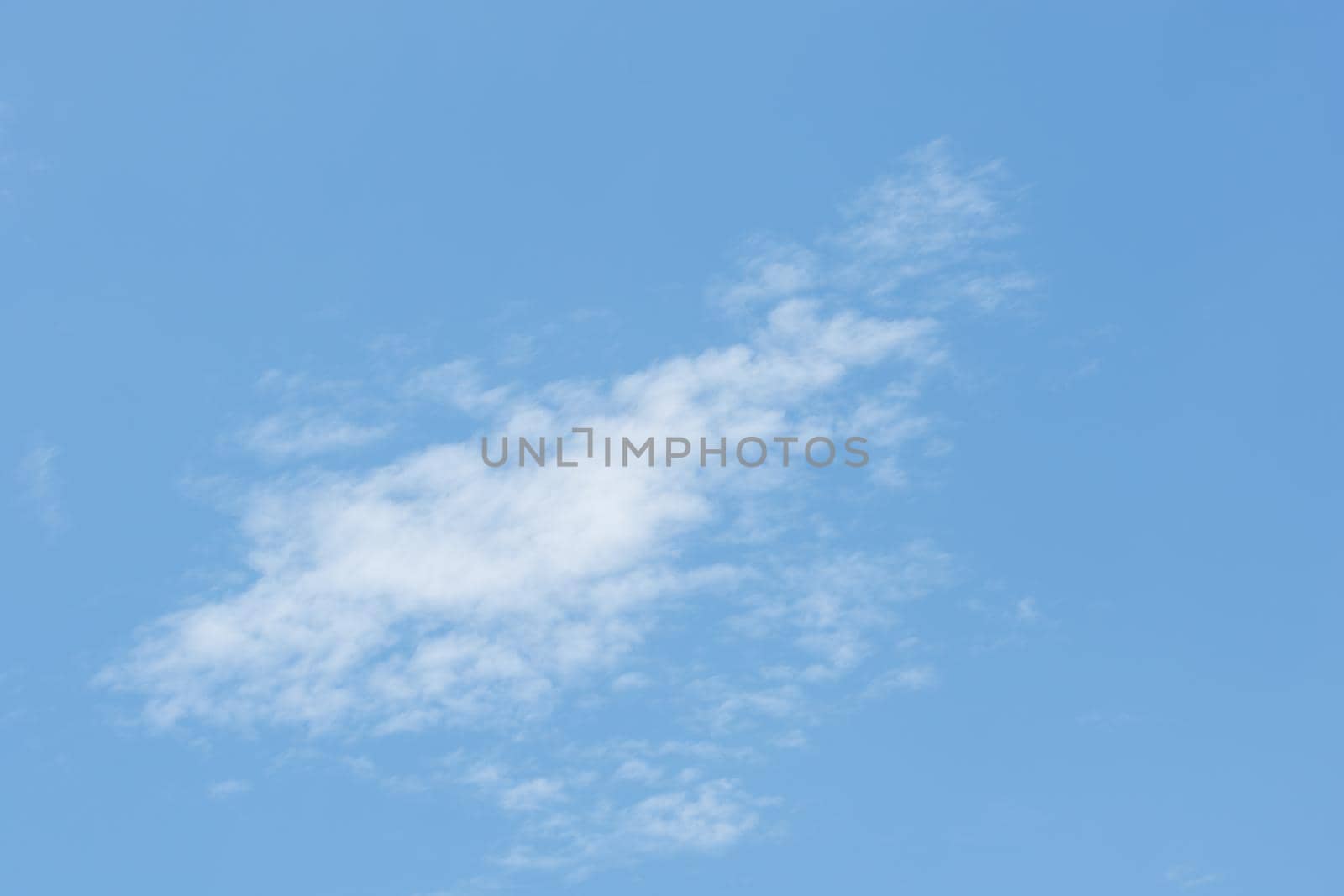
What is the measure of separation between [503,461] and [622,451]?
5291 mm

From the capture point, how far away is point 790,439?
48844 mm

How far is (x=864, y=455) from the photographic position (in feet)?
158

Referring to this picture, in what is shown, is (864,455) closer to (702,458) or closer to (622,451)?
(702,458)

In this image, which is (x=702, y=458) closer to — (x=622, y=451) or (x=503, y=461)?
(x=622, y=451)

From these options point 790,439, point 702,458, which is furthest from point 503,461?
point 790,439

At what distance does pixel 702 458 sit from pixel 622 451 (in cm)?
355

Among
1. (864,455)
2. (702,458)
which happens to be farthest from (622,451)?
(864,455)

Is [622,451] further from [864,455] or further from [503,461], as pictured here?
[864,455]

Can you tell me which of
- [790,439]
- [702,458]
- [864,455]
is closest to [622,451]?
[702,458]

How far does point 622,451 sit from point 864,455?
418 inches

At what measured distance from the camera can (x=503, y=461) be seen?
4856 centimetres

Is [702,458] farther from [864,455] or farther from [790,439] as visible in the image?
[864,455]

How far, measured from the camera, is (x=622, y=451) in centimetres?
4856

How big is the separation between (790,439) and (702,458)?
4.02 metres
